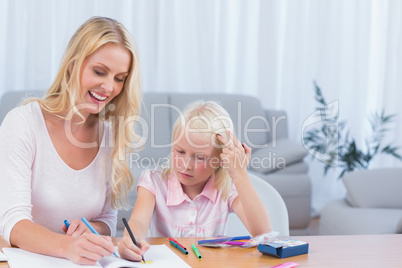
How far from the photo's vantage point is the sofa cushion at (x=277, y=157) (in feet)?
11.7

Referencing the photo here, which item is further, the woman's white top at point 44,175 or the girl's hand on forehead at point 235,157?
the girl's hand on forehead at point 235,157

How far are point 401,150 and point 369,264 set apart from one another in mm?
3602

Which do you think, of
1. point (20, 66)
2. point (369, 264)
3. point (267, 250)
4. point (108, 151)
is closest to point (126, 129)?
point (108, 151)

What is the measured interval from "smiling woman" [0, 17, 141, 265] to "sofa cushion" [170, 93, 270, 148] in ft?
7.90

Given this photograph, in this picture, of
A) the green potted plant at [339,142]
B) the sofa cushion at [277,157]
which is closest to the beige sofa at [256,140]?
the sofa cushion at [277,157]

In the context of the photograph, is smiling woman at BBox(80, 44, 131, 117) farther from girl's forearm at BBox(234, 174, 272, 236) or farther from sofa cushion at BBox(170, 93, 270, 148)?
sofa cushion at BBox(170, 93, 270, 148)

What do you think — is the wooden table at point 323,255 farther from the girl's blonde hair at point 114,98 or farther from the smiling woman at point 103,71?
the smiling woman at point 103,71

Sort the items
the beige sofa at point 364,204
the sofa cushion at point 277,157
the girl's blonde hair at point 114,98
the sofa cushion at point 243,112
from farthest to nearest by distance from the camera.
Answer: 1. the sofa cushion at point 243,112
2. the sofa cushion at point 277,157
3. the beige sofa at point 364,204
4. the girl's blonde hair at point 114,98

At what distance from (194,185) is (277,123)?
104 inches

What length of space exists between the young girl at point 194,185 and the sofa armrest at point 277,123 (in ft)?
8.43

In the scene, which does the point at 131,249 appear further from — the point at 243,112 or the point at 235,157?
the point at 243,112

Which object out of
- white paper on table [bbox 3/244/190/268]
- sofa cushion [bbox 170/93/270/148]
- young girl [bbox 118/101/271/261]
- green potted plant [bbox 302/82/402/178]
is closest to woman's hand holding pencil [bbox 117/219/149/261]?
white paper on table [bbox 3/244/190/268]

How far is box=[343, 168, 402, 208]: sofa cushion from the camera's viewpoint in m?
3.00

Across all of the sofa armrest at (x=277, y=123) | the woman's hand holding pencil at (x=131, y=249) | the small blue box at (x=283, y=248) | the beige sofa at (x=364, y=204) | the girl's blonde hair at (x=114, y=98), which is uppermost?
the girl's blonde hair at (x=114, y=98)
